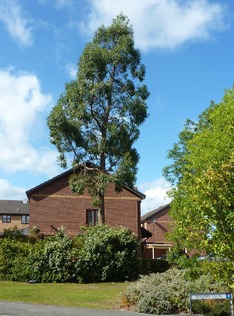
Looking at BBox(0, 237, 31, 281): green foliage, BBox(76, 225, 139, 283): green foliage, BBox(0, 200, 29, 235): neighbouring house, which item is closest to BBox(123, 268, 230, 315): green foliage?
BBox(76, 225, 139, 283): green foliage

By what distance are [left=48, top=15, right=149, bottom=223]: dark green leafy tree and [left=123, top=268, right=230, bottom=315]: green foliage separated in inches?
613

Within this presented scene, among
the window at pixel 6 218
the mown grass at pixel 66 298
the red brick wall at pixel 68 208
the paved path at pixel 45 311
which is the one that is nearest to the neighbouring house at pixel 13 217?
the window at pixel 6 218

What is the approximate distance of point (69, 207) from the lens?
4372cm

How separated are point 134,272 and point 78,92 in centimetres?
1420

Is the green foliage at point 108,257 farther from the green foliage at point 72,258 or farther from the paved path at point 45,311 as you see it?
the paved path at point 45,311

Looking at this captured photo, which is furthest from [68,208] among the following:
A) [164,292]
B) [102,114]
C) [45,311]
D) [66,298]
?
[45,311]

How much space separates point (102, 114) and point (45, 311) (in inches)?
897

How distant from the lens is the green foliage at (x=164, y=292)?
14.4 metres

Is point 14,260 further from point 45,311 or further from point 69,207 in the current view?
point 69,207

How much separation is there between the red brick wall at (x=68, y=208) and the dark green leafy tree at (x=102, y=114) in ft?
30.0

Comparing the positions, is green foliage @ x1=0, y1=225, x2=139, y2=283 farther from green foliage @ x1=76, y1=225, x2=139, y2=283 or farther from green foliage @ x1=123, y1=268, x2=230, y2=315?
green foliage @ x1=123, y1=268, x2=230, y2=315

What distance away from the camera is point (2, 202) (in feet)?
276

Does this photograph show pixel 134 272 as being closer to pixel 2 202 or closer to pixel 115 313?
pixel 115 313

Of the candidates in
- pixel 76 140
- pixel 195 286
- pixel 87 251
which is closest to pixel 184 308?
pixel 195 286
